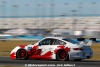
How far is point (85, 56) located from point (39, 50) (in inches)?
88.3

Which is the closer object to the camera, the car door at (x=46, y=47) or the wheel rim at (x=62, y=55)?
the wheel rim at (x=62, y=55)

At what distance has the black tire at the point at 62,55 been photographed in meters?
14.3

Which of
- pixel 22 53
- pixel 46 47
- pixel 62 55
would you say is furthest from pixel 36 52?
pixel 62 55

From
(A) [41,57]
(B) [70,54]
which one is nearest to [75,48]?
(B) [70,54]

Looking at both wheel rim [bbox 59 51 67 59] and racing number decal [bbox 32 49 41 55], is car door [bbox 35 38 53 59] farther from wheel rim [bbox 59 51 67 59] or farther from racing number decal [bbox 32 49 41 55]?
wheel rim [bbox 59 51 67 59]

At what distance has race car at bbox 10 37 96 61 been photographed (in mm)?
14273

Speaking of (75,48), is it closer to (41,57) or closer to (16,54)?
(41,57)

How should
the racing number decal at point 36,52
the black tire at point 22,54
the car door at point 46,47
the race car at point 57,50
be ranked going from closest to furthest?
the race car at point 57,50, the car door at point 46,47, the racing number decal at point 36,52, the black tire at point 22,54

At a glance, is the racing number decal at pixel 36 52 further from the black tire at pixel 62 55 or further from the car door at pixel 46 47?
the black tire at pixel 62 55

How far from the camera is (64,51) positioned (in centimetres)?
1433

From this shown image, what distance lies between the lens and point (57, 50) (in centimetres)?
1452

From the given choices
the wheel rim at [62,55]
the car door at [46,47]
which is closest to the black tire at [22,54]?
the car door at [46,47]

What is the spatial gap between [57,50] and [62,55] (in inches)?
12.9

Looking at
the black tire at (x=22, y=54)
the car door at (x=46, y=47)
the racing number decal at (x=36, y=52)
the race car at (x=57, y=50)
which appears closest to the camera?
the race car at (x=57, y=50)
